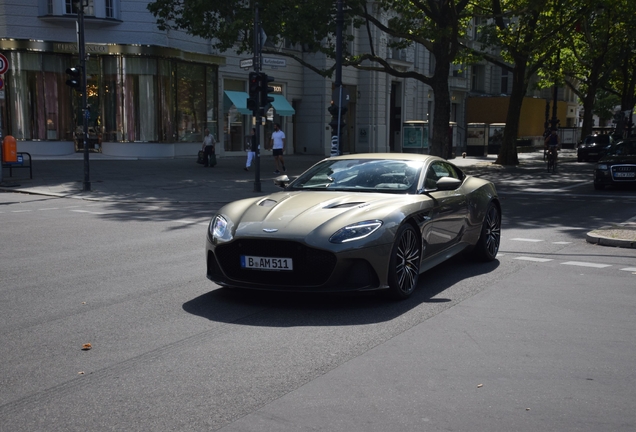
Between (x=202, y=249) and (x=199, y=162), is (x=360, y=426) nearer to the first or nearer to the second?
(x=202, y=249)

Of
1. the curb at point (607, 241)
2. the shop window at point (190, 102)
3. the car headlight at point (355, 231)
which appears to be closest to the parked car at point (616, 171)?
the curb at point (607, 241)

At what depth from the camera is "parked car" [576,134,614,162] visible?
43188 mm

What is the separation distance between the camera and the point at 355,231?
22.3ft

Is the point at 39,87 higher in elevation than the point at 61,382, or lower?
higher

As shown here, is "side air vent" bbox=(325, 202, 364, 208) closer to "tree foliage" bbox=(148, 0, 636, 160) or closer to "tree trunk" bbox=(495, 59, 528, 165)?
"tree foliage" bbox=(148, 0, 636, 160)

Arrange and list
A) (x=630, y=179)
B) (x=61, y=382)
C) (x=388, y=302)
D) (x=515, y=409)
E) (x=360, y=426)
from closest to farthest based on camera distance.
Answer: (x=360, y=426), (x=515, y=409), (x=61, y=382), (x=388, y=302), (x=630, y=179)

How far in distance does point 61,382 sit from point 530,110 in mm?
63785

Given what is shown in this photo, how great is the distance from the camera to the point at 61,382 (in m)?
4.82

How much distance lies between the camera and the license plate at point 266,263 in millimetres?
6695

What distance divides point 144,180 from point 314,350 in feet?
66.1

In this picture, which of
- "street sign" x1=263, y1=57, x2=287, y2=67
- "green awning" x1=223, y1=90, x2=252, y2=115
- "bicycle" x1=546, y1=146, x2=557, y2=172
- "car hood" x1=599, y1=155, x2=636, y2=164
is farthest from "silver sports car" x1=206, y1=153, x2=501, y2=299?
"green awning" x1=223, y1=90, x2=252, y2=115

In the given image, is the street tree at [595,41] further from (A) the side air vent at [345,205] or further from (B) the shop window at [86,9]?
(A) the side air vent at [345,205]

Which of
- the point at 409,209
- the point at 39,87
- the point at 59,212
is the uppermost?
the point at 39,87

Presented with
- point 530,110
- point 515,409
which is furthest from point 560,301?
point 530,110
